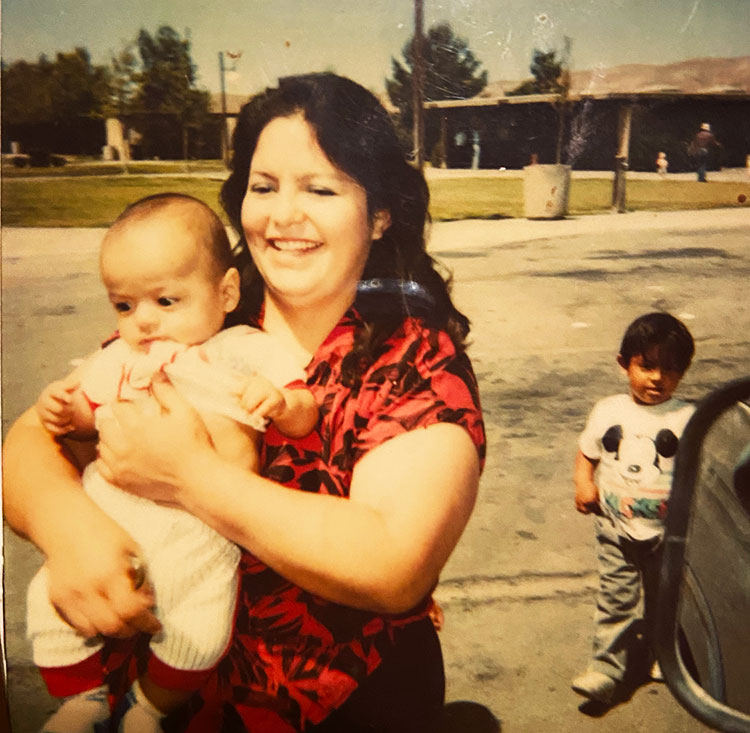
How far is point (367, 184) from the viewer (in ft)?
4.33

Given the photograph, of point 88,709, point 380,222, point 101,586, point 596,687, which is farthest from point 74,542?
point 596,687

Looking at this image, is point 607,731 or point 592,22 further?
point 607,731

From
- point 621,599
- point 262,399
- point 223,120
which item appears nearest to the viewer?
point 262,399

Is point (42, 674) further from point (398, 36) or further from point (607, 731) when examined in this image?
point (398, 36)

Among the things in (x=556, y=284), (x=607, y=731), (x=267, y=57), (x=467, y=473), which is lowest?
(x=607, y=731)

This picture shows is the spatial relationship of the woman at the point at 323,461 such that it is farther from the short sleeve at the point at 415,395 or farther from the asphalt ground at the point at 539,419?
the asphalt ground at the point at 539,419

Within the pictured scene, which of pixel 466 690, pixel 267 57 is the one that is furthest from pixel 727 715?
pixel 267 57

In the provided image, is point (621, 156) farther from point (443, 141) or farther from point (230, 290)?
point (230, 290)

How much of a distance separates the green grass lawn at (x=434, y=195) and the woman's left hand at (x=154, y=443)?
36 centimetres

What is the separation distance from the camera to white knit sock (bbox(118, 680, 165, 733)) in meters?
1.41

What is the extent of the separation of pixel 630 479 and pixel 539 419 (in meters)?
0.21

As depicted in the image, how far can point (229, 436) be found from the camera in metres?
1.30

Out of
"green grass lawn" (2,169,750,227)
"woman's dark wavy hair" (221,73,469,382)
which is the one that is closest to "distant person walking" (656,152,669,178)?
"green grass lawn" (2,169,750,227)

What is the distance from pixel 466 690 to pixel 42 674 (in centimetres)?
85
